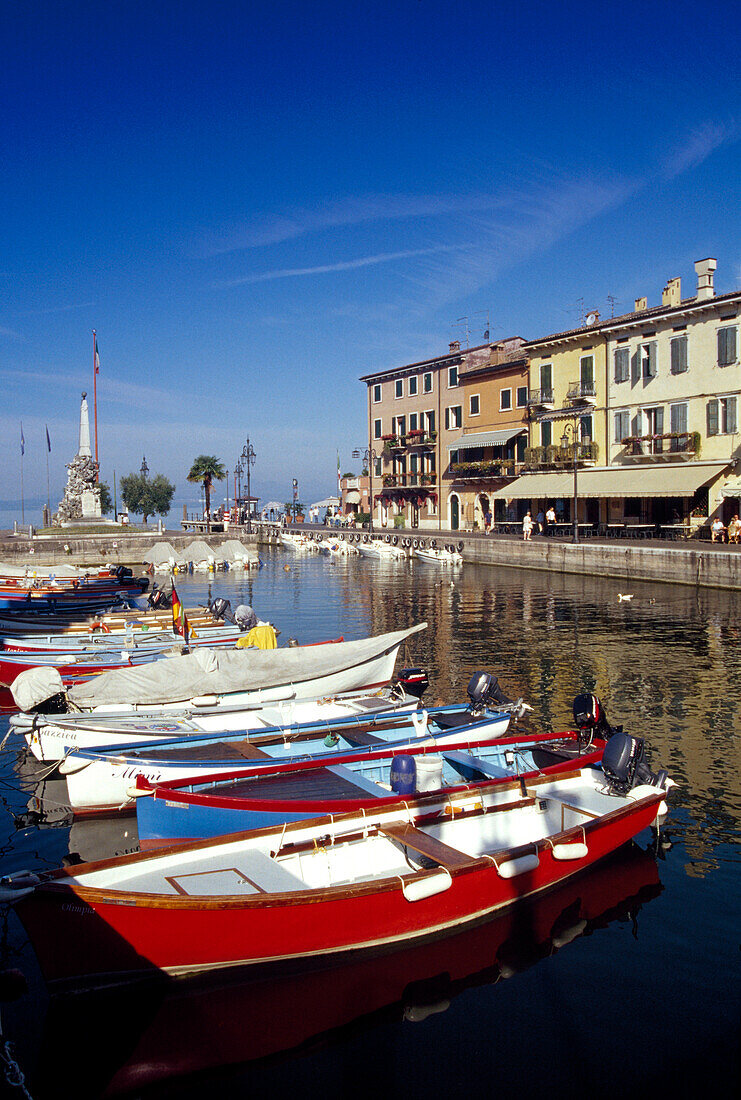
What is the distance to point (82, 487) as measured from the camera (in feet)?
223

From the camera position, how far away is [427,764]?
38.3 feet

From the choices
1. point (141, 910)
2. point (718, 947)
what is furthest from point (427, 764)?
point (141, 910)

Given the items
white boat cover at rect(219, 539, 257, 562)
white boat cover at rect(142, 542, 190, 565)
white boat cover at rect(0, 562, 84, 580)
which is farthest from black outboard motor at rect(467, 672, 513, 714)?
white boat cover at rect(219, 539, 257, 562)

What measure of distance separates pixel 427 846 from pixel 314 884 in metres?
1.36

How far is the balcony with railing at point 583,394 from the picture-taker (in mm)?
54406

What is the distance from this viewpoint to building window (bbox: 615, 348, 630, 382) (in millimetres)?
51594

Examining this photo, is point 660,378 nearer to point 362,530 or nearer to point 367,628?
point 367,628

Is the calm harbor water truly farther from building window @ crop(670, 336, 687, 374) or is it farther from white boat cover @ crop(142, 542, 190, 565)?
building window @ crop(670, 336, 687, 374)

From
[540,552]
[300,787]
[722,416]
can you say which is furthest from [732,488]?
[300,787]

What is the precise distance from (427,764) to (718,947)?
4.27 metres

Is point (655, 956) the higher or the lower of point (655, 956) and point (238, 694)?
the lower

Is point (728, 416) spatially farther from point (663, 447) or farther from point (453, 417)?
point (453, 417)

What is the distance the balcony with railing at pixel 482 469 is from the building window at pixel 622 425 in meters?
11.4

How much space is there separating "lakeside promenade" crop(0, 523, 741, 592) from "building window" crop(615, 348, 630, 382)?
10879 mm
